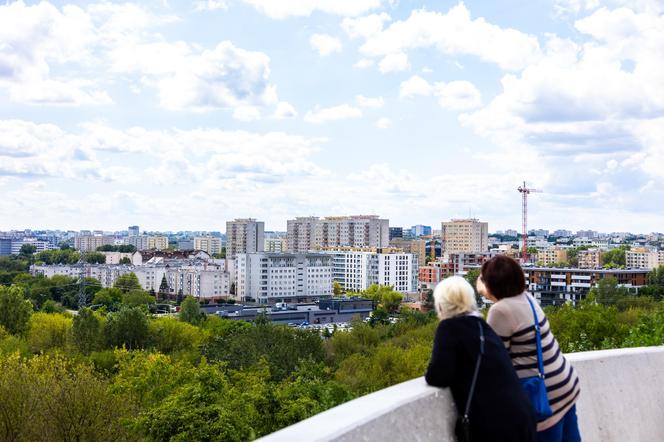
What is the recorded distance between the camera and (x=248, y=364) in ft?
104

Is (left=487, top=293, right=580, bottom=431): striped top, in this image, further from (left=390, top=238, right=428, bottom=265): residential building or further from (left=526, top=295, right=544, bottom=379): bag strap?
(left=390, top=238, right=428, bottom=265): residential building

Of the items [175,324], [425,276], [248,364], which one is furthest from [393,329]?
[425,276]

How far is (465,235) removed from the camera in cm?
15425

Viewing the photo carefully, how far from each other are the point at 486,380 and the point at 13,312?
176ft

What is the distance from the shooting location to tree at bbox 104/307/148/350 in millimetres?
43638

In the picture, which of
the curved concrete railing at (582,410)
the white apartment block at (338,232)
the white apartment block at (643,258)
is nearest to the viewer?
the curved concrete railing at (582,410)

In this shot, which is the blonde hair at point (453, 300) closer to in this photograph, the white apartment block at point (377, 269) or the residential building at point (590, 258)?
the white apartment block at point (377, 269)

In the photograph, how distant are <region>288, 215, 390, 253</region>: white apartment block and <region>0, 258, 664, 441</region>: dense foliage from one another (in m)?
95.8

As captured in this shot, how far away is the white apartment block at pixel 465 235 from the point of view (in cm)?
15362

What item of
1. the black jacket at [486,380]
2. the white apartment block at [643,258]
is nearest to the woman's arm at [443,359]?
the black jacket at [486,380]

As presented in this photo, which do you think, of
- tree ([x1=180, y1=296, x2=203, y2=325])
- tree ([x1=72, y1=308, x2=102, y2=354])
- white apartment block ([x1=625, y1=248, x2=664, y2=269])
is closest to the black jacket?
tree ([x1=72, y1=308, x2=102, y2=354])

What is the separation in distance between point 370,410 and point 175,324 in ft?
154

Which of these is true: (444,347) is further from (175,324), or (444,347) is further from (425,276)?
(425,276)

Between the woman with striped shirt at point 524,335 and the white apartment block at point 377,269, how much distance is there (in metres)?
112
